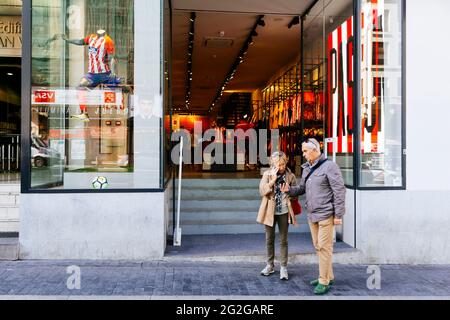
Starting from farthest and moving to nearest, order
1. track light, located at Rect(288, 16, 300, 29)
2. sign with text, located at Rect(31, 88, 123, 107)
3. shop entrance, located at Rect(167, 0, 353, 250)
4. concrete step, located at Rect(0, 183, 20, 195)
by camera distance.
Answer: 1. track light, located at Rect(288, 16, 300, 29)
2. shop entrance, located at Rect(167, 0, 353, 250)
3. concrete step, located at Rect(0, 183, 20, 195)
4. sign with text, located at Rect(31, 88, 123, 107)

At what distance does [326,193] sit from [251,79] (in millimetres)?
16070

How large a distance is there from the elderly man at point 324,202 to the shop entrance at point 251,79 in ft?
9.93

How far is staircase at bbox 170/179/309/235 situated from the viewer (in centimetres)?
905

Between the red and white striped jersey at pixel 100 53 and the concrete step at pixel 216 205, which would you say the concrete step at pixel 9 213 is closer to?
the red and white striped jersey at pixel 100 53

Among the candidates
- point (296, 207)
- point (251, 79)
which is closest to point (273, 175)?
point (296, 207)

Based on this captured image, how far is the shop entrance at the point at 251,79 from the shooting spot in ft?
31.9

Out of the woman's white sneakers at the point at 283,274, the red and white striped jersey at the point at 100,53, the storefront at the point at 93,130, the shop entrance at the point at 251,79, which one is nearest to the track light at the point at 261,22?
the shop entrance at the point at 251,79

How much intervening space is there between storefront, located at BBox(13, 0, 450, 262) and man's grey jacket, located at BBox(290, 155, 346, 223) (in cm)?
204

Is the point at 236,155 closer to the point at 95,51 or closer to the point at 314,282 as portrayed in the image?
the point at 95,51

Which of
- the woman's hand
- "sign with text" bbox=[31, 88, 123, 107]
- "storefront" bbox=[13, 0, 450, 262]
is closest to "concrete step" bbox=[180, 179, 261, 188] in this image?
"storefront" bbox=[13, 0, 450, 262]

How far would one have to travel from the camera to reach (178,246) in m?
8.01

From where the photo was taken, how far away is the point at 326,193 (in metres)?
5.88

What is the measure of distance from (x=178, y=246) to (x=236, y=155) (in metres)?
7.25

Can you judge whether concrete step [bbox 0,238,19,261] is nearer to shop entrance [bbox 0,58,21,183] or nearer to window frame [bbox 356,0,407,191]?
window frame [bbox 356,0,407,191]
